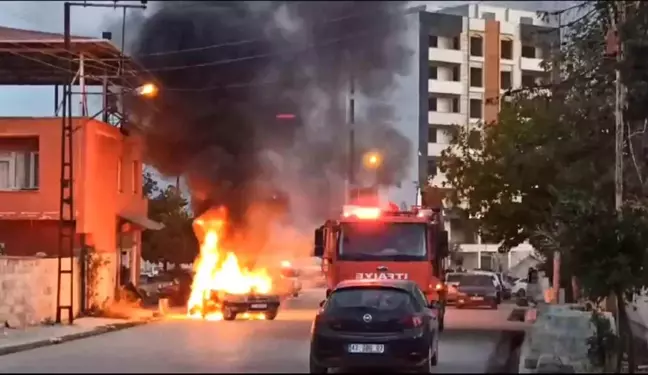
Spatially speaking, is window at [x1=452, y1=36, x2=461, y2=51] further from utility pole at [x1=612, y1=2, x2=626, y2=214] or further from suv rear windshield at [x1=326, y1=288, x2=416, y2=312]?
suv rear windshield at [x1=326, y1=288, x2=416, y2=312]

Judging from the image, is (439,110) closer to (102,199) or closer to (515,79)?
(515,79)

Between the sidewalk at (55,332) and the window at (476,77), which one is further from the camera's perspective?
the window at (476,77)

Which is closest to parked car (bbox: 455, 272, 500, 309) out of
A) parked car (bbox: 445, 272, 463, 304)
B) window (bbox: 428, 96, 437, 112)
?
parked car (bbox: 445, 272, 463, 304)

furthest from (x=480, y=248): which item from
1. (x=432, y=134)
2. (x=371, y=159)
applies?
(x=371, y=159)

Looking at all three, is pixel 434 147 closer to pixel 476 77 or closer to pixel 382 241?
pixel 476 77

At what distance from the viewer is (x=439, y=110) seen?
7488cm

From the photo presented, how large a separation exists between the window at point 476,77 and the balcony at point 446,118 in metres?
2.32

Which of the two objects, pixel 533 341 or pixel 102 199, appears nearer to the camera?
pixel 533 341

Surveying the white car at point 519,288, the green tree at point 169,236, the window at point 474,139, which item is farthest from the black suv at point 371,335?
the green tree at point 169,236

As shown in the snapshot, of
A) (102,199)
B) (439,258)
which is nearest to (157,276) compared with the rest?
(102,199)

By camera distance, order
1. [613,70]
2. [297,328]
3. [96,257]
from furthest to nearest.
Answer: [96,257] → [297,328] → [613,70]

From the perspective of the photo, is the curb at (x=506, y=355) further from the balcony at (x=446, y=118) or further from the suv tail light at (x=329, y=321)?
the balcony at (x=446, y=118)

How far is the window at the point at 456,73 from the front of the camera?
75188 mm

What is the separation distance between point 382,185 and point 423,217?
13750mm
